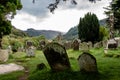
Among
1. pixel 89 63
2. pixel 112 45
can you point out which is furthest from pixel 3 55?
pixel 89 63

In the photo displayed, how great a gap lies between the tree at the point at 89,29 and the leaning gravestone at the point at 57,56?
46.2 m

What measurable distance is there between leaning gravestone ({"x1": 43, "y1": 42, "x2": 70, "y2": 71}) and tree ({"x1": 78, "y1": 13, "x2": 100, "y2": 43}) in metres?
46.2

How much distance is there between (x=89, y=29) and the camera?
223ft

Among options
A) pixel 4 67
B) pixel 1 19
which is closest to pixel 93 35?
pixel 1 19

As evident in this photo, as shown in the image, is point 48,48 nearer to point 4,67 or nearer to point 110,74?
point 110,74

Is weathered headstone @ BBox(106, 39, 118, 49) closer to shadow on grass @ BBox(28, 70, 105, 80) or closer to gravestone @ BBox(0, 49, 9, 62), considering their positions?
gravestone @ BBox(0, 49, 9, 62)

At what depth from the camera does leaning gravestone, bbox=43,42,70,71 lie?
64.5 ft

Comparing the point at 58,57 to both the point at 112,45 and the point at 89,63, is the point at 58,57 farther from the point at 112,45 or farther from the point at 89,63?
the point at 112,45

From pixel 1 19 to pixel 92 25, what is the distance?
35681mm

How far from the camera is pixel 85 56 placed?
62.2ft

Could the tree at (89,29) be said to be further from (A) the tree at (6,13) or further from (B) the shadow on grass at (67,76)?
(B) the shadow on grass at (67,76)

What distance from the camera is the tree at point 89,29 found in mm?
66275

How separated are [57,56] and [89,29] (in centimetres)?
4871

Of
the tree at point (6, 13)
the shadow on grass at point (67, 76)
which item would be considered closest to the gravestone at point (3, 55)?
the tree at point (6, 13)
